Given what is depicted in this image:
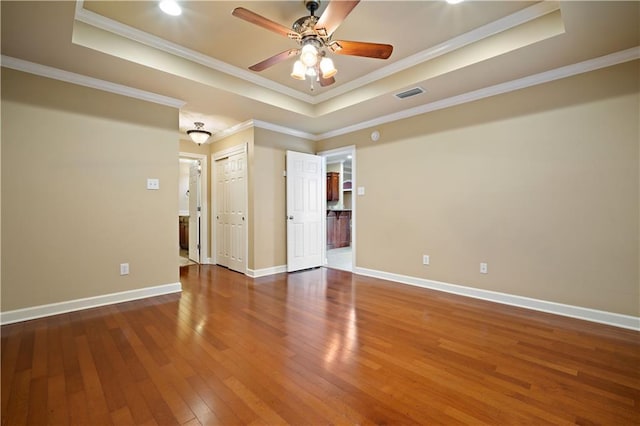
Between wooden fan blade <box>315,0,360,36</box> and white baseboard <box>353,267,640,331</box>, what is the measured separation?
3257mm

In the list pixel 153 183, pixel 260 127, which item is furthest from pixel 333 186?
pixel 153 183

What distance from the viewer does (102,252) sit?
3238 millimetres

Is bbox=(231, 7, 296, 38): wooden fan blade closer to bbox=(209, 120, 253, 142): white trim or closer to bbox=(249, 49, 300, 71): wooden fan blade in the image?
bbox=(249, 49, 300, 71): wooden fan blade

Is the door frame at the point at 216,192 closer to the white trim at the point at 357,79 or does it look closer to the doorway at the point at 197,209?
the doorway at the point at 197,209

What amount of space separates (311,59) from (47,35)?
2205 mm

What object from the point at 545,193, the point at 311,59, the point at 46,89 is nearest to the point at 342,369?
the point at 311,59

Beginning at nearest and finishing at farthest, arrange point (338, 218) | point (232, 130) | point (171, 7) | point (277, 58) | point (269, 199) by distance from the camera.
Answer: point (171, 7) → point (277, 58) → point (269, 199) → point (232, 130) → point (338, 218)

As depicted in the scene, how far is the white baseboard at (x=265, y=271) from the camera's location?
4.62 m

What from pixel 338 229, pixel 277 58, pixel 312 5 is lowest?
pixel 338 229

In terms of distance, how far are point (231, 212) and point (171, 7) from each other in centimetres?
333

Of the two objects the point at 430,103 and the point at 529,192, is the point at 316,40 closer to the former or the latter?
the point at 430,103

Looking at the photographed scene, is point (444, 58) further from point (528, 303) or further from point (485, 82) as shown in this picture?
point (528, 303)

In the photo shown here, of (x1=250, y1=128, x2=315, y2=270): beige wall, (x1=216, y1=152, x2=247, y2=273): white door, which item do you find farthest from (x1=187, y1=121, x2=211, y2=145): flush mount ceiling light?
(x1=250, y1=128, x2=315, y2=270): beige wall

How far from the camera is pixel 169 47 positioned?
296cm
